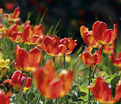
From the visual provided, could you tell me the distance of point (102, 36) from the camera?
147 centimetres

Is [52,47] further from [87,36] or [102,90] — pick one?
[102,90]

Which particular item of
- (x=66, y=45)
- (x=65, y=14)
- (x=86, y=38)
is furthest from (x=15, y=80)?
(x=65, y=14)

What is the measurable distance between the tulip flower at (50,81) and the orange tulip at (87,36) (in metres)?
0.64

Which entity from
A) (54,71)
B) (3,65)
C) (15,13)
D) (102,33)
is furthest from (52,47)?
(15,13)

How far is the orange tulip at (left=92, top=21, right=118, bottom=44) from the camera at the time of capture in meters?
1.45

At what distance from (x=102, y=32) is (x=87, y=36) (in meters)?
0.12

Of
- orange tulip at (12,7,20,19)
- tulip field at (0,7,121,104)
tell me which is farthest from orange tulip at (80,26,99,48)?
orange tulip at (12,7,20,19)

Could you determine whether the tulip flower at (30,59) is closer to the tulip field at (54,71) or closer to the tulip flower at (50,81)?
the tulip field at (54,71)

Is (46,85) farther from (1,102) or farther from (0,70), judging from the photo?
(0,70)

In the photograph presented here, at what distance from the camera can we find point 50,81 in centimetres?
90

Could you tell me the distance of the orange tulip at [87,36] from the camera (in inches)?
61.7

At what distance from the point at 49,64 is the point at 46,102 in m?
0.69


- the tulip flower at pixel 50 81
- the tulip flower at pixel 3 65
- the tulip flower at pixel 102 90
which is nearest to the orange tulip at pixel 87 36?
the tulip flower at pixel 3 65

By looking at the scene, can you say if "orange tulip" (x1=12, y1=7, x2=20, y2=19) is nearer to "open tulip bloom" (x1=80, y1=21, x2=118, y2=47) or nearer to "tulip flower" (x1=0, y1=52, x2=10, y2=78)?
"tulip flower" (x1=0, y1=52, x2=10, y2=78)
